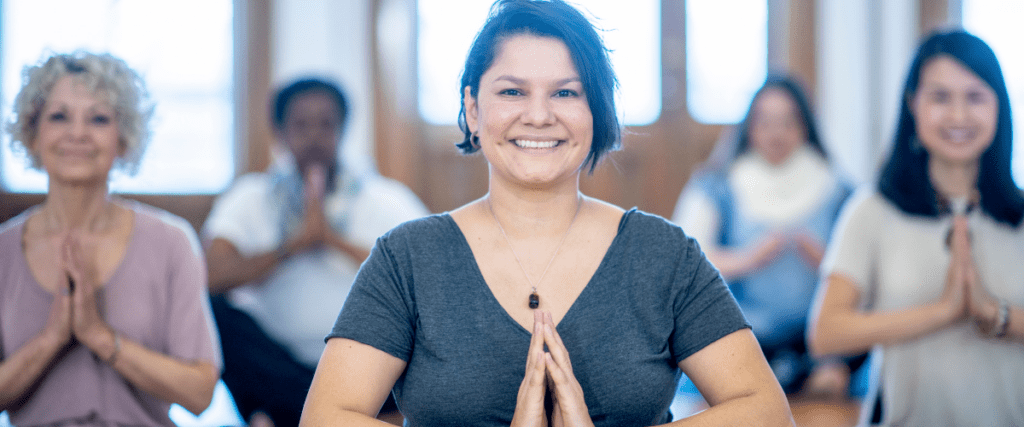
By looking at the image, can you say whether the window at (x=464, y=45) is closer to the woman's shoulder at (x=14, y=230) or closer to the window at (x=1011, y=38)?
the window at (x=1011, y=38)

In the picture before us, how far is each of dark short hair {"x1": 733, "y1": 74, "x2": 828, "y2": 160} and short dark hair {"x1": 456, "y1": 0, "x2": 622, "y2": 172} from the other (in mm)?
1875

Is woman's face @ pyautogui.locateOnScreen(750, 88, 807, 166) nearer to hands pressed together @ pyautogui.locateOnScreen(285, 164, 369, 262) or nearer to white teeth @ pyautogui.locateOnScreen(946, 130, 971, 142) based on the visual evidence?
white teeth @ pyautogui.locateOnScreen(946, 130, 971, 142)

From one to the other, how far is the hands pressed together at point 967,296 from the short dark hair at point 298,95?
200 centimetres

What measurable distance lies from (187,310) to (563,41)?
0.85 meters

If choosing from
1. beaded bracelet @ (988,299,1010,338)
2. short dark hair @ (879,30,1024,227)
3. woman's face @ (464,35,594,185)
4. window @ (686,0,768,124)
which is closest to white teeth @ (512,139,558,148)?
woman's face @ (464,35,594,185)

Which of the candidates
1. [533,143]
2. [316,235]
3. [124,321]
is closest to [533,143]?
[533,143]

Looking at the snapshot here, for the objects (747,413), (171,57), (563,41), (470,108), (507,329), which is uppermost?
(171,57)

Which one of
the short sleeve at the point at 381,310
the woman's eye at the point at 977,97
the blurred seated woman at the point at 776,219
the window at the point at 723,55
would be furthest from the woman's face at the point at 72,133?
the window at the point at 723,55

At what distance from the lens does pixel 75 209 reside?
4.63ft

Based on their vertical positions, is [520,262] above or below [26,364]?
above

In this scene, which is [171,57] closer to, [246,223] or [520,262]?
[246,223]

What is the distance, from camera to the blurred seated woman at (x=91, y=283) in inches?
51.7

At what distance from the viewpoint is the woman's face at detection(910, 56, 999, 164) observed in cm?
161

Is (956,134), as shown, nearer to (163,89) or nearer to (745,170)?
(745,170)
